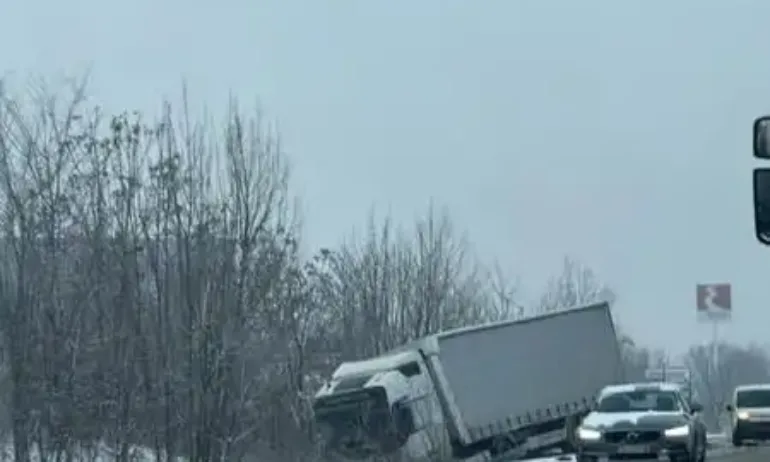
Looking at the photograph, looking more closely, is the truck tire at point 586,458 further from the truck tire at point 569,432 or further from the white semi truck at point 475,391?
the truck tire at point 569,432

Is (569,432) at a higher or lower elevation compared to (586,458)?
lower

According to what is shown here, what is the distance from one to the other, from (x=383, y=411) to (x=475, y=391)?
335 cm

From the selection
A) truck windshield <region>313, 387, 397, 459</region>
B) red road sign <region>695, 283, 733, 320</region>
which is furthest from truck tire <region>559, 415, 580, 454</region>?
red road sign <region>695, 283, 733, 320</region>

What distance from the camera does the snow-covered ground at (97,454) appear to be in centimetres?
2734

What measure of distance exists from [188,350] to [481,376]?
8.45 meters

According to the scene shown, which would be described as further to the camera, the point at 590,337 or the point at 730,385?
the point at 730,385

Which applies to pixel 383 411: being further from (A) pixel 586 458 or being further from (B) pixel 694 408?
(B) pixel 694 408

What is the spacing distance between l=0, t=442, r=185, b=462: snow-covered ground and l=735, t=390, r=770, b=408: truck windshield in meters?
22.5

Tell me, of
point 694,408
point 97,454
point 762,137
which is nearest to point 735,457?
point 694,408

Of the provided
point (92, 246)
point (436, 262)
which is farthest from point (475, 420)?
point (436, 262)

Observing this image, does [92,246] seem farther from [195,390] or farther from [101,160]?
[195,390]

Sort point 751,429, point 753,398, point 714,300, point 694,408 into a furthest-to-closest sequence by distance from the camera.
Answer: point 714,300 → point 753,398 → point 751,429 → point 694,408

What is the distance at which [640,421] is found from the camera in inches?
1211

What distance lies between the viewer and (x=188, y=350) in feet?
103
